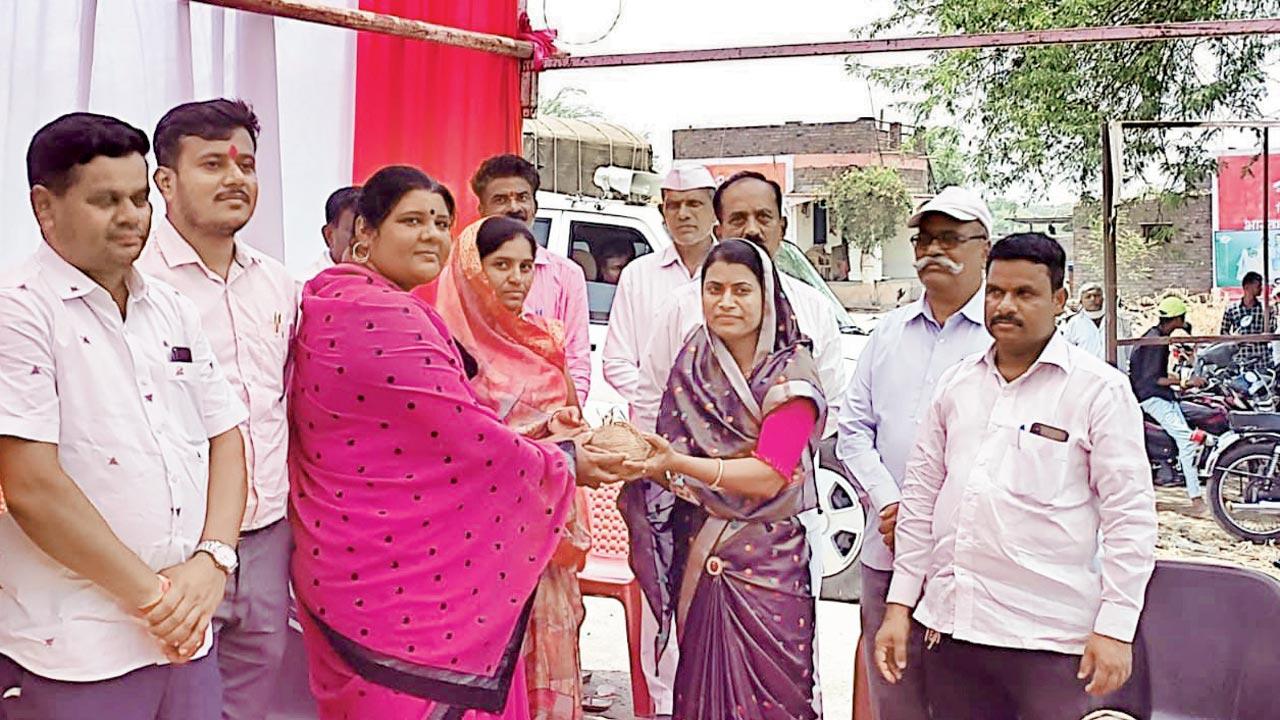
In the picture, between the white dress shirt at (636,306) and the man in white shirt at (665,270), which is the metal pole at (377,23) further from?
the white dress shirt at (636,306)

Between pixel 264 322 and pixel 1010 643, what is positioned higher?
pixel 264 322

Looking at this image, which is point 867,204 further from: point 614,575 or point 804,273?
point 614,575

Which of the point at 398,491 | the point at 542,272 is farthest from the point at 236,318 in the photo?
the point at 542,272

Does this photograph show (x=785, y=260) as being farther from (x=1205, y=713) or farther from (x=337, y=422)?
(x=337, y=422)

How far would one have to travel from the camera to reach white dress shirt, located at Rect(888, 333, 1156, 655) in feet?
8.57

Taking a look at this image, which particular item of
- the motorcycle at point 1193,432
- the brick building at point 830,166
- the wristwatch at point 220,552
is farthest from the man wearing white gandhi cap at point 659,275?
the brick building at point 830,166

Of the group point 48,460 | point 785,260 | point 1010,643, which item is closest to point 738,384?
point 1010,643

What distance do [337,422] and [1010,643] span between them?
148cm

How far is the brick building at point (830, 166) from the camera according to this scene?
17.8 m

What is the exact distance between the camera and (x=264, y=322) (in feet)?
9.06

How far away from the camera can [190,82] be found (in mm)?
3496

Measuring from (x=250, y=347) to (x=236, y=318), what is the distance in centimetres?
7

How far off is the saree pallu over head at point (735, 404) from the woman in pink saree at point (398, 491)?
58 centimetres

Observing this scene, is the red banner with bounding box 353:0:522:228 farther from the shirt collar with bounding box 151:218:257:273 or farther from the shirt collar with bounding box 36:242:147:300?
the shirt collar with bounding box 36:242:147:300
